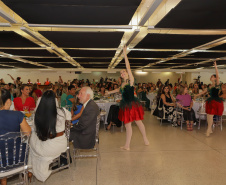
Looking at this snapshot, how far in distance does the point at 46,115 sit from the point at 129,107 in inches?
89.1

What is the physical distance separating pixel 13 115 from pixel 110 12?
282 cm

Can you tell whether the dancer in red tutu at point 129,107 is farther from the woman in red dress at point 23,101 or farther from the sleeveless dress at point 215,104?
the sleeveless dress at point 215,104

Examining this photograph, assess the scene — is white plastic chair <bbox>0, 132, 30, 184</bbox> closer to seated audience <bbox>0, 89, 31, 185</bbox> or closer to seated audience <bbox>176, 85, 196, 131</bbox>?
seated audience <bbox>0, 89, 31, 185</bbox>

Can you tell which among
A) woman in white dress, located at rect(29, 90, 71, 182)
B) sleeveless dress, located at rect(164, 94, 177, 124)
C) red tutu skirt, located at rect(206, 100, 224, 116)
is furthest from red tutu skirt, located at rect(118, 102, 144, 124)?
sleeveless dress, located at rect(164, 94, 177, 124)

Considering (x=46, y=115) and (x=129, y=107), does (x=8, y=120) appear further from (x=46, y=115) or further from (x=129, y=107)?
(x=129, y=107)

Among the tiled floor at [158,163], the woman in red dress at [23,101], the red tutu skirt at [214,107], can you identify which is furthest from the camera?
the red tutu skirt at [214,107]

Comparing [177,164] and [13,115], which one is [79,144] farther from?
[177,164]

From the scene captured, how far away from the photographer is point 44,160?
2.63 meters

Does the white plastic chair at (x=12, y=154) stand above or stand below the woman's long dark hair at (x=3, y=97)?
below

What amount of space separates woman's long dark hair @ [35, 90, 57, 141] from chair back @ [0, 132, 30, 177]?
21 cm

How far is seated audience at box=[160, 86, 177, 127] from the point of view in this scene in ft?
22.1

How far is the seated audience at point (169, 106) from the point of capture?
673 centimetres

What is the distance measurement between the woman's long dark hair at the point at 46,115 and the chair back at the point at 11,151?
0.21 m

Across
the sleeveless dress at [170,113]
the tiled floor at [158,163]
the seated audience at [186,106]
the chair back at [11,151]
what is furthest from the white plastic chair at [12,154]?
the sleeveless dress at [170,113]
